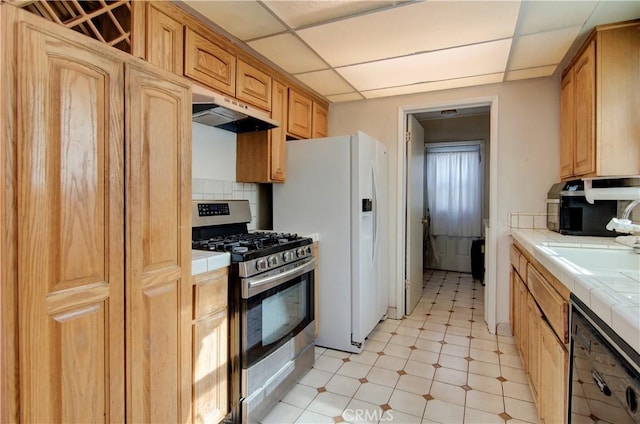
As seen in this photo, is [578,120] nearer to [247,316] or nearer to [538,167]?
[538,167]

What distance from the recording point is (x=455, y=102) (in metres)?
3.10

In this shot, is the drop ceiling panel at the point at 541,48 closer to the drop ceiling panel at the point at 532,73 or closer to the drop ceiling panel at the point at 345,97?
the drop ceiling panel at the point at 532,73

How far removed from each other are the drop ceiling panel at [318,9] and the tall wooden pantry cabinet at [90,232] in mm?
721

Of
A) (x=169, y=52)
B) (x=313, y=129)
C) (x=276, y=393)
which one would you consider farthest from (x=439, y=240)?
(x=169, y=52)

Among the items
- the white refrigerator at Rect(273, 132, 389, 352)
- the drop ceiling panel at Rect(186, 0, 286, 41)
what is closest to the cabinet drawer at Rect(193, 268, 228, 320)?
the white refrigerator at Rect(273, 132, 389, 352)

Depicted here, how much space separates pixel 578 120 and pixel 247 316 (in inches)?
99.7

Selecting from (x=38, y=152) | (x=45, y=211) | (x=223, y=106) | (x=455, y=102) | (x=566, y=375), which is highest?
(x=455, y=102)

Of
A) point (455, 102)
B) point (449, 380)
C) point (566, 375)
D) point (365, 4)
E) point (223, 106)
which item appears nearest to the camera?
point (566, 375)

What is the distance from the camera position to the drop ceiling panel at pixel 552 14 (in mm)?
1746

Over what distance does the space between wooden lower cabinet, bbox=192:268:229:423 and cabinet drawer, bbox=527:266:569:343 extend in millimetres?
1483

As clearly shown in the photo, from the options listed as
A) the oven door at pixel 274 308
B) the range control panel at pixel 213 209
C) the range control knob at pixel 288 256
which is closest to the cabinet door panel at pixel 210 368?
the oven door at pixel 274 308

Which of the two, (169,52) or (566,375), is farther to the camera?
(169,52)

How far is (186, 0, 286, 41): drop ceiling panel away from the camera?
1.76 metres

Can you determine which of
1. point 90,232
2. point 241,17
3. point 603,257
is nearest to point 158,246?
point 90,232
